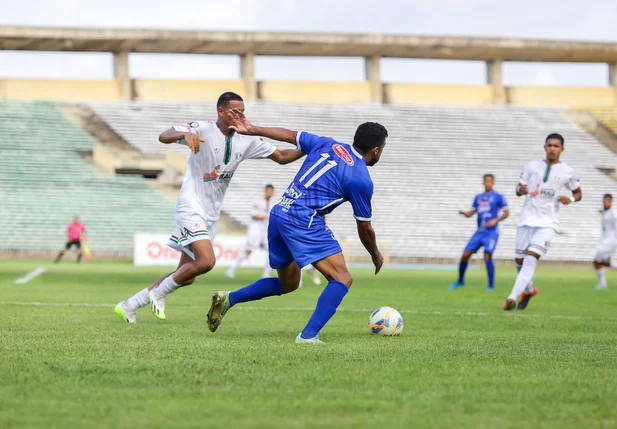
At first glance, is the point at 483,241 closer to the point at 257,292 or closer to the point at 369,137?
the point at 257,292

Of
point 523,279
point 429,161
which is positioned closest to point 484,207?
point 523,279

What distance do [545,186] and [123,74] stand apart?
3856cm

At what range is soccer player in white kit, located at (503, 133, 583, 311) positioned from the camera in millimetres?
12969

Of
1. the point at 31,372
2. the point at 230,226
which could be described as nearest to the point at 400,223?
the point at 230,226

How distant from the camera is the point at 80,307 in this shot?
12.1 metres

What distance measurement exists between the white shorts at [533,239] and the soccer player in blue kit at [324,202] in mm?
5369

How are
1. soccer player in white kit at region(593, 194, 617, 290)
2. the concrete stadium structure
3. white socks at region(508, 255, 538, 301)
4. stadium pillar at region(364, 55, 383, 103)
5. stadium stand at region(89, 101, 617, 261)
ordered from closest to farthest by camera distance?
white socks at region(508, 255, 538, 301) → soccer player in white kit at region(593, 194, 617, 290) → stadium stand at region(89, 101, 617, 261) → the concrete stadium structure → stadium pillar at region(364, 55, 383, 103)

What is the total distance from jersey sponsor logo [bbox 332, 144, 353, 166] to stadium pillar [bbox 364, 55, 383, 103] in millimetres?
44703

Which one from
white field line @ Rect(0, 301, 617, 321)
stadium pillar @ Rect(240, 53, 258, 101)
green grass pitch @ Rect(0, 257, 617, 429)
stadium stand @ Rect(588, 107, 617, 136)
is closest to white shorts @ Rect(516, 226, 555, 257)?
white field line @ Rect(0, 301, 617, 321)

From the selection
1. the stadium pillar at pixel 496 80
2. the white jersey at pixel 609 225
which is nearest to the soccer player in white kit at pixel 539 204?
the white jersey at pixel 609 225

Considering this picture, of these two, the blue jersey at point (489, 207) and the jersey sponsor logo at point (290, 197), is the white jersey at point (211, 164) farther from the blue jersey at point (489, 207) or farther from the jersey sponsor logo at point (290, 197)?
the blue jersey at point (489, 207)

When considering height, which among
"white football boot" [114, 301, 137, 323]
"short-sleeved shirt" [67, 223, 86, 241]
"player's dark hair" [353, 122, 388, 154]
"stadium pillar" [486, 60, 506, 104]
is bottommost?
"white football boot" [114, 301, 137, 323]

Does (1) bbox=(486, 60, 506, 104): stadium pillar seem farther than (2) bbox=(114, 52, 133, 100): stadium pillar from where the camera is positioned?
Yes

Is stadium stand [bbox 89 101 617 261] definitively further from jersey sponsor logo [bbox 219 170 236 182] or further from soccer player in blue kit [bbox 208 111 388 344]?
soccer player in blue kit [bbox 208 111 388 344]
